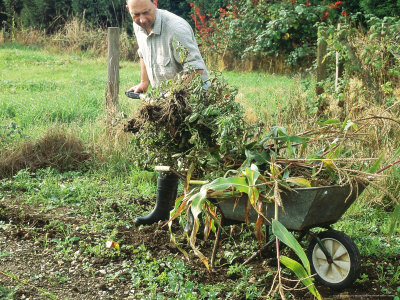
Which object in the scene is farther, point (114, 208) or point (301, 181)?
point (114, 208)

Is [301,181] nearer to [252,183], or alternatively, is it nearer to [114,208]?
[252,183]

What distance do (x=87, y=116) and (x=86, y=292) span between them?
4554 millimetres

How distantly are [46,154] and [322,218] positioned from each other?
3825 mm

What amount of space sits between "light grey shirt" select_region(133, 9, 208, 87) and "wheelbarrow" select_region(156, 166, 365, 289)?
1.59m

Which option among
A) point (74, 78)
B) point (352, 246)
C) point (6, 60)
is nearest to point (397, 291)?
point (352, 246)

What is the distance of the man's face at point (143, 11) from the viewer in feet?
14.3

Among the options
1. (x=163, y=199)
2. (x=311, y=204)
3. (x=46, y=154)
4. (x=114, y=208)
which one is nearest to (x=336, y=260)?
(x=311, y=204)

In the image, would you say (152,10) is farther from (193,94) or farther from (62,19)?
(62,19)

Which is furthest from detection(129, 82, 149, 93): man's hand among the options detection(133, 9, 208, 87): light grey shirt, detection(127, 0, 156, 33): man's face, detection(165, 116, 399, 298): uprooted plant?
detection(165, 116, 399, 298): uprooted plant

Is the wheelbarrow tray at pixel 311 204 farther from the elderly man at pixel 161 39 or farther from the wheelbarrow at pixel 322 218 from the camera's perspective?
the elderly man at pixel 161 39

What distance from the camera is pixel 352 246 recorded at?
3.03 meters

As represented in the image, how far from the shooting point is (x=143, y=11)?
4.38m

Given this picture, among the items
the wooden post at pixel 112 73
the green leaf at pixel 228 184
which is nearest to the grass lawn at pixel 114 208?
the wooden post at pixel 112 73

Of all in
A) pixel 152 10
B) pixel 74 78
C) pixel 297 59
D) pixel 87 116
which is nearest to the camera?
pixel 152 10
